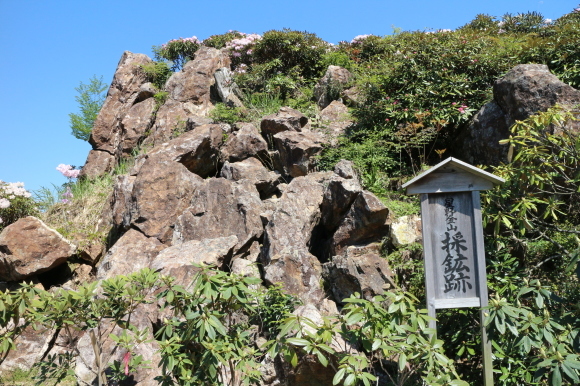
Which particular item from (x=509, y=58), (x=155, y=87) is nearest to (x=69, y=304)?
(x=509, y=58)

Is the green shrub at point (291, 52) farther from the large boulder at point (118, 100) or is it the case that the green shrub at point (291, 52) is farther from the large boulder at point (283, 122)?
the large boulder at point (283, 122)

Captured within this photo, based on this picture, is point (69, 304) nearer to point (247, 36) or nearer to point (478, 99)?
point (478, 99)

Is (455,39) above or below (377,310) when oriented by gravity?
above

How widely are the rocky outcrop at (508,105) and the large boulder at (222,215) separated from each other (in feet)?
12.4

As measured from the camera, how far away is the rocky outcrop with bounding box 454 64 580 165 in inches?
273

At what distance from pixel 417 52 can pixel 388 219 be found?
15.4 feet

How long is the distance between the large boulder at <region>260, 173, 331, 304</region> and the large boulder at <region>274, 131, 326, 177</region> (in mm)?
943

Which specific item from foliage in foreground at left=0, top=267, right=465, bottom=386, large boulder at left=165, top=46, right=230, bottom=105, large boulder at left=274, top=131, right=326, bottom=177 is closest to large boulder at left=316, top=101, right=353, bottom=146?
large boulder at left=274, top=131, right=326, bottom=177

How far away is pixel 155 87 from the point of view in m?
13.9

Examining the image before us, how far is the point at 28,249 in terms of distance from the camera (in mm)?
7691

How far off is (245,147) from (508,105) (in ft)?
15.2

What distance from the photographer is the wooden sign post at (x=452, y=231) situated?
434 cm

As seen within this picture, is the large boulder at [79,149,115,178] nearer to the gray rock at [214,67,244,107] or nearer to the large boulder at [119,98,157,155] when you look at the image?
the large boulder at [119,98,157,155]

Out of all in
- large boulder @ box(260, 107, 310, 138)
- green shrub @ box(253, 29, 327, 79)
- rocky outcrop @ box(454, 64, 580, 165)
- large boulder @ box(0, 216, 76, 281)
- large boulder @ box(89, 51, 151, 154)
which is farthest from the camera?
green shrub @ box(253, 29, 327, 79)
